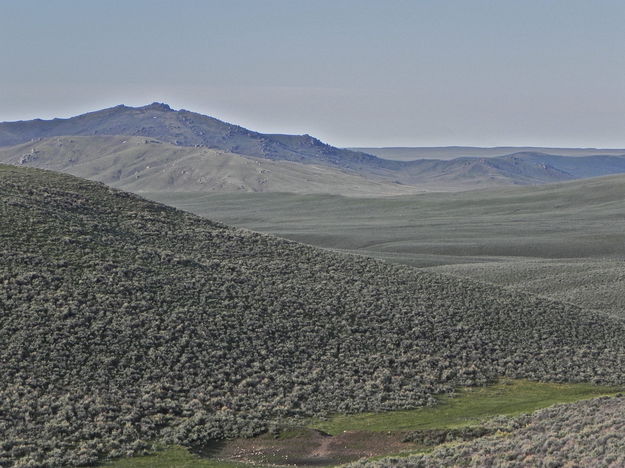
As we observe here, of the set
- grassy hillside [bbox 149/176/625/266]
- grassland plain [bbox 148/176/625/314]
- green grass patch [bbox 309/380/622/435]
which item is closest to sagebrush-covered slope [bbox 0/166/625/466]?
green grass patch [bbox 309/380/622/435]

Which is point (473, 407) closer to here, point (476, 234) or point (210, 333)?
point (210, 333)

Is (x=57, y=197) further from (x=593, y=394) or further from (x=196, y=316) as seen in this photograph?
(x=593, y=394)

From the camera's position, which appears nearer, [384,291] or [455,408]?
[455,408]

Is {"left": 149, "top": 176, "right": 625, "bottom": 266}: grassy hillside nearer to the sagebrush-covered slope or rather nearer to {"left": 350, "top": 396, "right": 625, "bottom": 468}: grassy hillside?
the sagebrush-covered slope

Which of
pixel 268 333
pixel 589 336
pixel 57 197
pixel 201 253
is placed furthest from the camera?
pixel 57 197

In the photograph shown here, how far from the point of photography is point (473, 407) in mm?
43000

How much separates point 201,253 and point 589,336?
28.1m

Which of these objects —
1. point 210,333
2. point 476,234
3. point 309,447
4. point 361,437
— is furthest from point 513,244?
point 309,447

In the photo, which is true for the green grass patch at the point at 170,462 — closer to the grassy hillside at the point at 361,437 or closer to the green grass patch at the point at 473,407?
the grassy hillside at the point at 361,437

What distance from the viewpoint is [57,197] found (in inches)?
2798

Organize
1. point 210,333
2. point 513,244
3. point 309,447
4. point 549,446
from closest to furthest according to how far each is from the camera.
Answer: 1. point 549,446
2. point 309,447
3. point 210,333
4. point 513,244

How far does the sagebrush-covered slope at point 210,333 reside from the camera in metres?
38.5

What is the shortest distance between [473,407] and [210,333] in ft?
49.5

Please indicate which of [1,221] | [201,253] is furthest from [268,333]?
[1,221]
